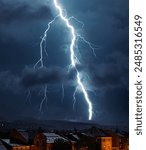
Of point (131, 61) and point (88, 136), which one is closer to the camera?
point (131, 61)

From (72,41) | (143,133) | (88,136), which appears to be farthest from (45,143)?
(143,133)

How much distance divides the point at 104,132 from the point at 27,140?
8070 mm

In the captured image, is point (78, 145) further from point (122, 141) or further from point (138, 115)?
point (138, 115)

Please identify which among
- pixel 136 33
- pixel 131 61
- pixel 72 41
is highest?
pixel 72 41

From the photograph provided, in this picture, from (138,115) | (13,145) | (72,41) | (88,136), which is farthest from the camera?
(88,136)

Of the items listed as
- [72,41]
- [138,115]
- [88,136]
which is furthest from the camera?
[88,136]

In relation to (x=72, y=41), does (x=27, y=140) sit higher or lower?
lower

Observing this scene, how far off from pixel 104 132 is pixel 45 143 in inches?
318

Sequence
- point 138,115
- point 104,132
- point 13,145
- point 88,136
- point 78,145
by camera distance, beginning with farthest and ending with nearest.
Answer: point 104,132
point 88,136
point 78,145
point 13,145
point 138,115

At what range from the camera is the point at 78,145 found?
23.5 m

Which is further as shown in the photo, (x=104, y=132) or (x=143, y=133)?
(x=104, y=132)

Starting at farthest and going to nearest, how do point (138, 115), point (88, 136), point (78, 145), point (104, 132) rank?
point (104, 132)
point (88, 136)
point (78, 145)
point (138, 115)

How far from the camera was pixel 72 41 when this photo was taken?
36.0 ft

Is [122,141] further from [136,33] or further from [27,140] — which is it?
[136,33]
